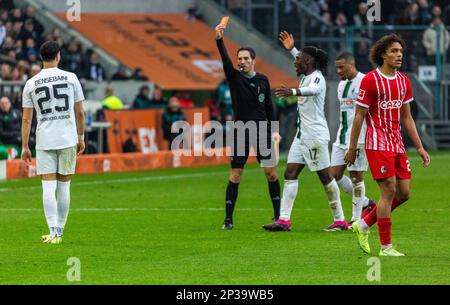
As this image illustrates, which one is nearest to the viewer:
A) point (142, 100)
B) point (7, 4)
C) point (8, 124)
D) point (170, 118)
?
point (8, 124)

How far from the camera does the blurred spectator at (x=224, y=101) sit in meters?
34.9

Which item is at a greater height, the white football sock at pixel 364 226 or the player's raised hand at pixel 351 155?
the player's raised hand at pixel 351 155

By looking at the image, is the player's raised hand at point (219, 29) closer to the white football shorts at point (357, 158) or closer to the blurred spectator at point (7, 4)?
the white football shorts at point (357, 158)

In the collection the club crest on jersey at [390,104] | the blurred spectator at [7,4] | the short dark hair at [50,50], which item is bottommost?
the club crest on jersey at [390,104]

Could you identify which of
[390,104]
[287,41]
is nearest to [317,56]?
[287,41]

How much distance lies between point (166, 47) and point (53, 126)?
25.8 m

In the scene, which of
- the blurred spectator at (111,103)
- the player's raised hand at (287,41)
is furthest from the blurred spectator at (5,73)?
the player's raised hand at (287,41)

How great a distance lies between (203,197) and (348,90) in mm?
5627

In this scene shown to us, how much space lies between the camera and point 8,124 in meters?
28.0

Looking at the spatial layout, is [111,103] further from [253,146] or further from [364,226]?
[364,226]

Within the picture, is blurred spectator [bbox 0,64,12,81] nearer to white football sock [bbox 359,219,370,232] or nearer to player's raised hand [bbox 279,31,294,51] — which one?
player's raised hand [bbox 279,31,294,51]

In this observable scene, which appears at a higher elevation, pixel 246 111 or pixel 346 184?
pixel 246 111

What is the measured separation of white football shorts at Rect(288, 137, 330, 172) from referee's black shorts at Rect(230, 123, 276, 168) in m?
0.37
